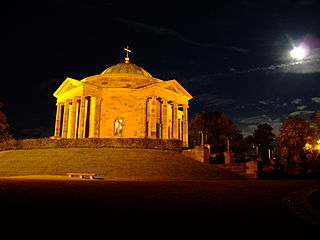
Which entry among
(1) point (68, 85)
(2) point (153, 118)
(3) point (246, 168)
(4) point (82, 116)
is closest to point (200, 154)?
(3) point (246, 168)

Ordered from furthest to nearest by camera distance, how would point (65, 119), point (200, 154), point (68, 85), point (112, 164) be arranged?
point (65, 119) → point (68, 85) → point (200, 154) → point (112, 164)

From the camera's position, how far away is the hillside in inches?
978

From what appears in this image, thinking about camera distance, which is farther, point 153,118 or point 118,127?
point 118,127

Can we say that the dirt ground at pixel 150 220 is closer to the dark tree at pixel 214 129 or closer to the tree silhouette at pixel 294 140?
the tree silhouette at pixel 294 140

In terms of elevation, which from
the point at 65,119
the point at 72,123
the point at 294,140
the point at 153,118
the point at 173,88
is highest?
the point at 173,88

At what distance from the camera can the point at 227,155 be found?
3272 centimetres

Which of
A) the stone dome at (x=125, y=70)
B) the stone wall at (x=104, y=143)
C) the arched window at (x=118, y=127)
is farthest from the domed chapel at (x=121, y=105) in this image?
the stone wall at (x=104, y=143)

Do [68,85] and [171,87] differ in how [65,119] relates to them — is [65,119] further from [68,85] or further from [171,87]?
[171,87]

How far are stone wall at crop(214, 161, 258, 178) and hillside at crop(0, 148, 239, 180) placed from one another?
1.54 m

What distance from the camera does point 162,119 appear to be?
156 ft

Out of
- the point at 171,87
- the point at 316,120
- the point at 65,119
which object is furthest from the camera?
the point at 65,119

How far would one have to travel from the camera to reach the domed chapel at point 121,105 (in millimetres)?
44562

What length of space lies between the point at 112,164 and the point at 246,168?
47.0ft

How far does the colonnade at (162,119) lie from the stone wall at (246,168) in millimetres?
15704
